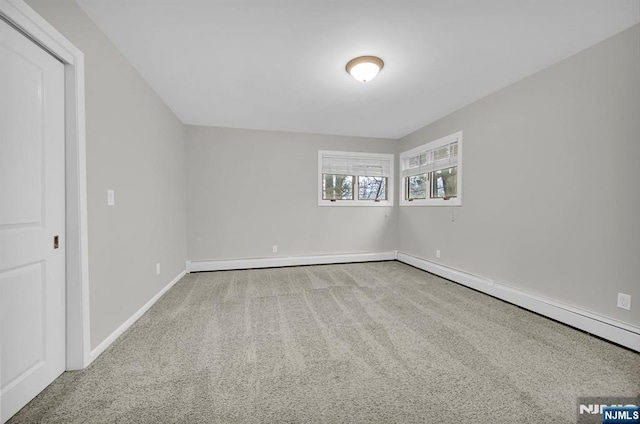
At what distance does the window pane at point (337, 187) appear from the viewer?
4906 mm

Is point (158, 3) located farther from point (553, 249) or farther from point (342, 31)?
point (553, 249)

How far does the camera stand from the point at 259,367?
5.55 ft

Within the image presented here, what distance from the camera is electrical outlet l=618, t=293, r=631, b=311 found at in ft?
6.43

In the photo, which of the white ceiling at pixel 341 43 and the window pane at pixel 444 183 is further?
the window pane at pixel 444 183

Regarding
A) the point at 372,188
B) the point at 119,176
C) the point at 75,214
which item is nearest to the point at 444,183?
the point at 372,188

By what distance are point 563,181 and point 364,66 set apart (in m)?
2.20

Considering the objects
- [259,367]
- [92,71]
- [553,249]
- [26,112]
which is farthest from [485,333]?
[92,71]

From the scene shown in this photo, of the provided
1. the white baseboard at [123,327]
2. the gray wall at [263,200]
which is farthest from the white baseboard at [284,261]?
the white baseboard at [123,327]

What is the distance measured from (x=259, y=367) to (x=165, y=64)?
2.80 meters

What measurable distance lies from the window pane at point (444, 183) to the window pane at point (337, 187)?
1.52 m

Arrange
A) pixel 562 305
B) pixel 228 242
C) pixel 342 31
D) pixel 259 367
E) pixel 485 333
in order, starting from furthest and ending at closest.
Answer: pixel 228 242
pixel 562 305
pixel 485 333
pixel 342 31
pixel 259 367

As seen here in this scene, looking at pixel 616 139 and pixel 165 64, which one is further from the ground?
pixel 165 64

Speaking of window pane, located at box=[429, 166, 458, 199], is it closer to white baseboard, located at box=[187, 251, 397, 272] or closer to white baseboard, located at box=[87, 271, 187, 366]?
white baseboard, located at box=[187, 251, 397, 272]

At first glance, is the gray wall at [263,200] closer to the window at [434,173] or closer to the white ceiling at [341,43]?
the window at [434,173]
